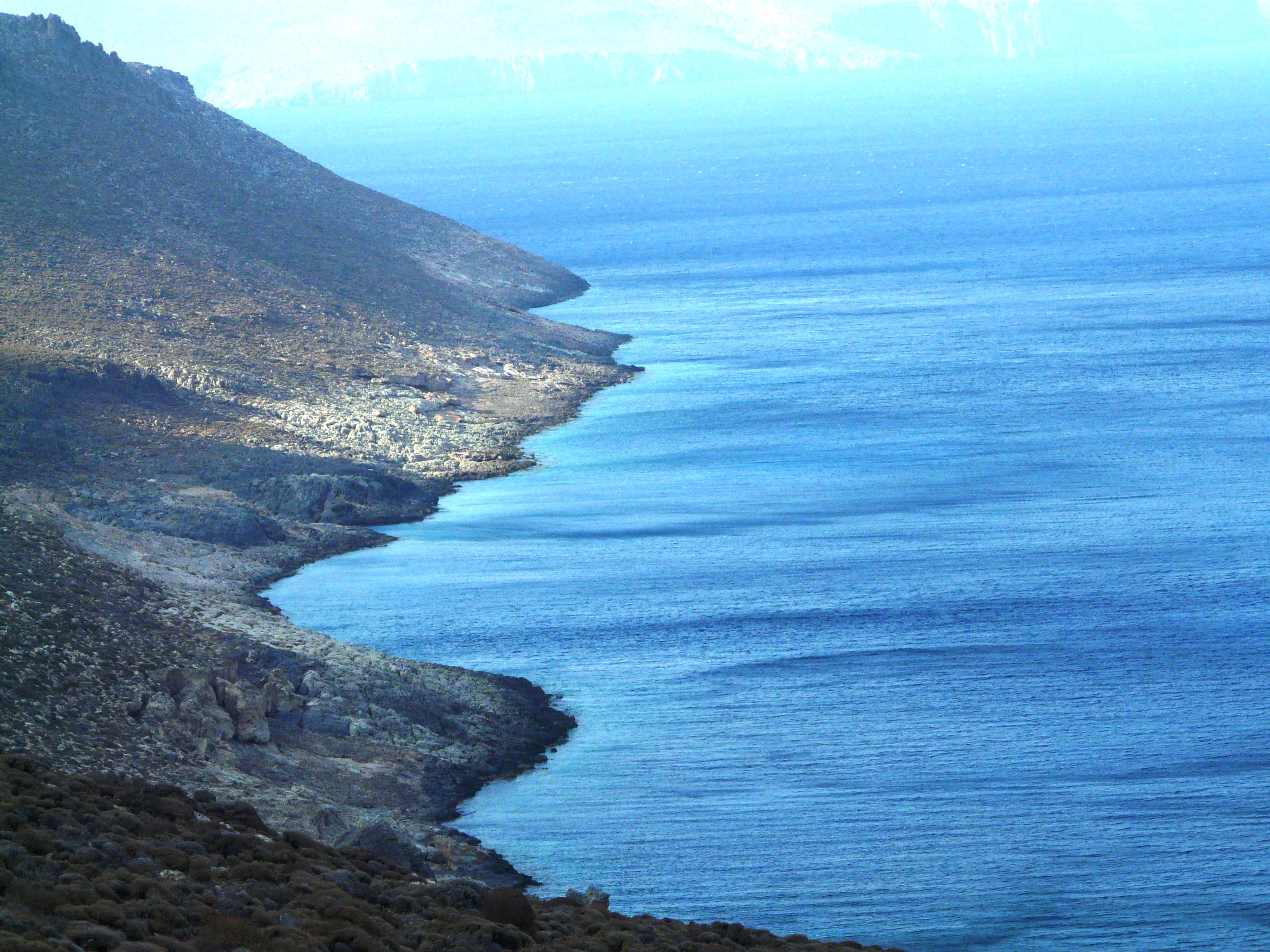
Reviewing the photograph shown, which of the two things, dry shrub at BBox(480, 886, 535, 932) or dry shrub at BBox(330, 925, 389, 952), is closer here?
A: dry shrub at BBox(330, 925, 389, 952)

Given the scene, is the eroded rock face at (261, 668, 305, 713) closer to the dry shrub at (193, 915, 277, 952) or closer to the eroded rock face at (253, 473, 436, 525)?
the dry shrub at (193, 915, 277, 952)

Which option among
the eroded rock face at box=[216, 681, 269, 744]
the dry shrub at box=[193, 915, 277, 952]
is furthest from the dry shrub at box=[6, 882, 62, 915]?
the eroded rock face at box=[216, 681, 269, 744]

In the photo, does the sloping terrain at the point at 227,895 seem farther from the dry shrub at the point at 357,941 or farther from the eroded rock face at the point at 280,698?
the eroded rock face at the point at 280,698

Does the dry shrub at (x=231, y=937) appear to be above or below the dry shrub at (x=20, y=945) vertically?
above

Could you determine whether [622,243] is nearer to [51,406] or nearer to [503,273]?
[503,273]

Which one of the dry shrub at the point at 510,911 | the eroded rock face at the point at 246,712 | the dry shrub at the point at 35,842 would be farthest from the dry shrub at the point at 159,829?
the eroded rock face at the point at 246,712

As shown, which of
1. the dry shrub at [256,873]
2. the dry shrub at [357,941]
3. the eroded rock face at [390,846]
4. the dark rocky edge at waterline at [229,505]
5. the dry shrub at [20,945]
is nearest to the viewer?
the dry shrub at [20,945]
